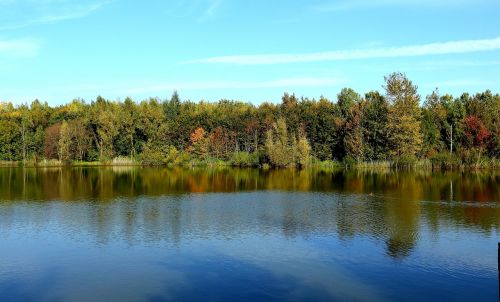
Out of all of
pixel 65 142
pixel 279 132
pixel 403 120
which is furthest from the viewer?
pixel 65 142

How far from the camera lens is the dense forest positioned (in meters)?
76.1

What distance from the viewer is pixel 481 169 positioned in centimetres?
7244

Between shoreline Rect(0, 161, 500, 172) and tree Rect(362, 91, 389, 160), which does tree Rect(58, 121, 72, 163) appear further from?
tree Rect(362, 91, 389, 160)

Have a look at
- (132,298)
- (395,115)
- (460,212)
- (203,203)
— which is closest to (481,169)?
(395,115)

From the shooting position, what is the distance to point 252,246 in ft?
80.5

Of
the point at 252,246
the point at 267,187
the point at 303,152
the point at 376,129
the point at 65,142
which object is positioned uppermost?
the point at 376,129

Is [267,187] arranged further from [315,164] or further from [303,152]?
[315,164]

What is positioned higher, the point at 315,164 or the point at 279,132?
the point at 279,132

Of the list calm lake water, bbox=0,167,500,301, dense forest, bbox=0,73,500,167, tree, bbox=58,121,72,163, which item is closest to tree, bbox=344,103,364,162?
dense forest, bbox=0,73,500,167

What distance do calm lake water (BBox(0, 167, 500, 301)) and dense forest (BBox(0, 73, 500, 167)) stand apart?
109 feet

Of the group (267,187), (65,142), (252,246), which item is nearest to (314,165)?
(267,187)

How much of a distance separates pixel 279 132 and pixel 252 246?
206 feet

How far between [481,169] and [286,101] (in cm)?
4856

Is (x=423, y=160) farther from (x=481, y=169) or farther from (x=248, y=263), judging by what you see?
(x=248, y=263)
